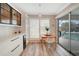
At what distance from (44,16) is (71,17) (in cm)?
466

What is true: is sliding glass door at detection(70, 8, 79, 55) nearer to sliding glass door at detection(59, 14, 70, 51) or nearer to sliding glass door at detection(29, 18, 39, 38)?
sliding glass door at detection(59, 14, 70, 51)

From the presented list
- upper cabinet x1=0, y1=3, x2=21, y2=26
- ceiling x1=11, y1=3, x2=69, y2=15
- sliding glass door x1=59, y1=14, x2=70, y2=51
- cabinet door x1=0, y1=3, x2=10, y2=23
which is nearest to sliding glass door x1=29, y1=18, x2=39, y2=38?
ceiling x1=11, y1=3, x2=69, y2=15

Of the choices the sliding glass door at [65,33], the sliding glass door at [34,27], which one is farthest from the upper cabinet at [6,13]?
the sliding glass door at [34,27]

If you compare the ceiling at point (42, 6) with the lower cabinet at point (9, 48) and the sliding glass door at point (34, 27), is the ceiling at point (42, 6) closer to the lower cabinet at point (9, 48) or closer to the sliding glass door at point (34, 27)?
the lower cabinet at point (9, 48)

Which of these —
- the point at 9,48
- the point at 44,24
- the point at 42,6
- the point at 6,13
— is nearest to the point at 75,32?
the point at 42,6

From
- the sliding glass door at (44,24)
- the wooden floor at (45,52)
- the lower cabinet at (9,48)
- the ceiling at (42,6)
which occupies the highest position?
the ceiling at (42,6)

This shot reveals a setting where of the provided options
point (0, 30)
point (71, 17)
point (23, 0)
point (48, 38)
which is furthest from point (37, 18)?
point (23, 0)

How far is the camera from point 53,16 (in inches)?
390

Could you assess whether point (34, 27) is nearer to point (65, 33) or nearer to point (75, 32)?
point (65, 33)

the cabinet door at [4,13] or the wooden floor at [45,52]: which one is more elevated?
the cabinet door at [4,13]

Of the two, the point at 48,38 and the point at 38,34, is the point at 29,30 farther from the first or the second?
the point at 48,38

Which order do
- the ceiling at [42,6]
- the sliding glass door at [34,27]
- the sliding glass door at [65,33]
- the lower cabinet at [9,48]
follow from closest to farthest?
the lower cabinet at [9,48] < the ceiling at [42,6] < the sliding glass door at [65,33] < the sliding glass door at [34,27]

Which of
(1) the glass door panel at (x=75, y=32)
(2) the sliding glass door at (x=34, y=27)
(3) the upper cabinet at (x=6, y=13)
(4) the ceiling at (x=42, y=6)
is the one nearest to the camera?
(3) the upper cabinet at (x=6, y=13)

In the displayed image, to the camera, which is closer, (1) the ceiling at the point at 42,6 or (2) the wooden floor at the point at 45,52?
(2) the wooden floor at the point at 45,52
